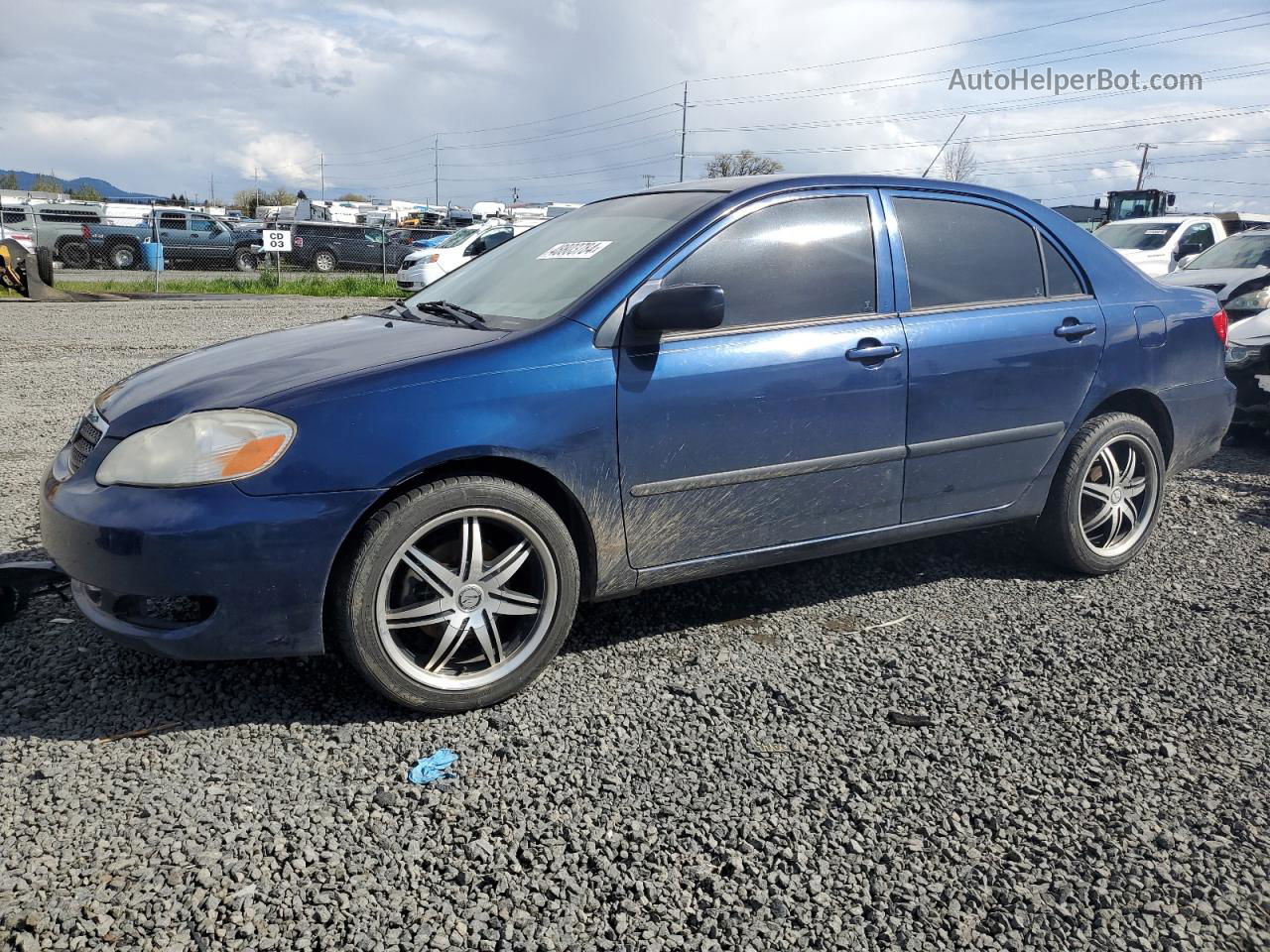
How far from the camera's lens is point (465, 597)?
312cm

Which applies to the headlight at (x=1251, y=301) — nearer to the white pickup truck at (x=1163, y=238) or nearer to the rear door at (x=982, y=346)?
the rear door at (x=982, y=346)

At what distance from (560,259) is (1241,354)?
5.82 meters

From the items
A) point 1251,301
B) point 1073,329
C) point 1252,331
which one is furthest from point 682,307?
point 1251,301

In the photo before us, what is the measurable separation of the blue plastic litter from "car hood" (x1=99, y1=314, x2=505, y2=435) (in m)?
1.14

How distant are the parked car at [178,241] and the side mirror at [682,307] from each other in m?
28.6

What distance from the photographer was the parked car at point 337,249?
104ft

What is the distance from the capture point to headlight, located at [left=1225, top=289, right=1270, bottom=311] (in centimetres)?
796

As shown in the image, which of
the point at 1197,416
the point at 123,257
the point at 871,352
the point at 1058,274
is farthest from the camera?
the point at 123,257

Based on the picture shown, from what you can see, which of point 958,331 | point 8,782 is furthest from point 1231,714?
point 8,782

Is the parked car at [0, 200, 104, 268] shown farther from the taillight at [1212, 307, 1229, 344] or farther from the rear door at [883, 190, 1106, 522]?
the taillight at [1212, 307, 1229, 344]

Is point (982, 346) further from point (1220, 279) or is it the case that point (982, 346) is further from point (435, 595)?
point (1220, 279)

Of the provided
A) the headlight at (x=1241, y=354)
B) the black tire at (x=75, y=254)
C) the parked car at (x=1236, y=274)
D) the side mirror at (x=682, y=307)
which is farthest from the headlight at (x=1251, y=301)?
the black tire at (x=75, y=254)

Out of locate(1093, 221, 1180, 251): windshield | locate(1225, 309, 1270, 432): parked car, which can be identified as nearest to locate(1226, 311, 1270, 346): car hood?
locate(1225, 309, 1270, 432): parked car

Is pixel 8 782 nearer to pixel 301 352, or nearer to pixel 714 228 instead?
pixel 301 352
